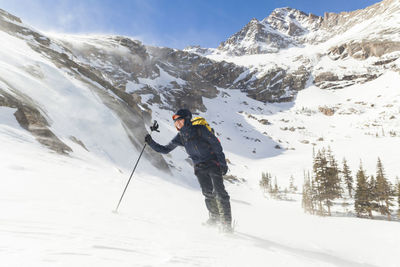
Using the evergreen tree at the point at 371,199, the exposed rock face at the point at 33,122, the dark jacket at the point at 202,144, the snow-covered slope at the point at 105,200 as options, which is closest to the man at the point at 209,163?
the dark jacket at the point at 202,144

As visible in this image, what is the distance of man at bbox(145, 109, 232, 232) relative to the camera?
176 inches

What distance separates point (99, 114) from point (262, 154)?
83.3 meters

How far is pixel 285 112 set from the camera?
15738cm

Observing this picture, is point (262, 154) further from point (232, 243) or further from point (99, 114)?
point (232, 243)

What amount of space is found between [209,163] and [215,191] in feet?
2.00

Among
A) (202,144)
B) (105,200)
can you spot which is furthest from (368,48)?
(105,200)

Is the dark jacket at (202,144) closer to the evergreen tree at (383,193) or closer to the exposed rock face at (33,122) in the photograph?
the exposed rock face at (33,122)

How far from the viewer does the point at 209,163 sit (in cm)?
455

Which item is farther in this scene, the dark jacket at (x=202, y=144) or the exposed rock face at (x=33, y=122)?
the exposed rock face at (x=33, y=122)

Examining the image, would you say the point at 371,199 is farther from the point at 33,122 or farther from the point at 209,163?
the point at 33,122

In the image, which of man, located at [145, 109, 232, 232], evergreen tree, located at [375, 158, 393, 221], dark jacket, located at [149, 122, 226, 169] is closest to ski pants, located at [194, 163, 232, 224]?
man, located at [145, 109, 232, 232]

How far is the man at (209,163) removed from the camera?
4461mm

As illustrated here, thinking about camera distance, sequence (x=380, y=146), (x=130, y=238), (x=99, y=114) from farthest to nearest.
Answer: (x=380, y=146), (x=99, y=114), (x=130, y=238)

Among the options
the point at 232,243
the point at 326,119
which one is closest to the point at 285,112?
the point at 326,119
